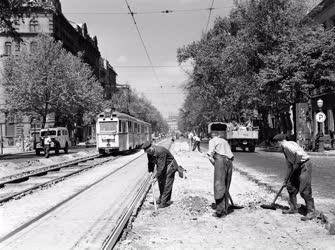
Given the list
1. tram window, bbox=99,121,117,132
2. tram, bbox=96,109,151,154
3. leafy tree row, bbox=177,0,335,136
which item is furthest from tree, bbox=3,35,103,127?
tram window, bbox=99,121,117,132

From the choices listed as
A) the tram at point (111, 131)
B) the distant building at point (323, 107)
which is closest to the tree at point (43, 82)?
the tram at point (111, 131)

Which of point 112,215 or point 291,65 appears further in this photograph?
point 291,65

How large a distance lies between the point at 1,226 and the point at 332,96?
→ 37.6 meters

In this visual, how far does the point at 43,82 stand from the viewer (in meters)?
51.8

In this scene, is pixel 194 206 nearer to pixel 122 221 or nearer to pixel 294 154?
pixel 122 221

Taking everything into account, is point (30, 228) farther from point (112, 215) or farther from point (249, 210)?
point (249, 210)

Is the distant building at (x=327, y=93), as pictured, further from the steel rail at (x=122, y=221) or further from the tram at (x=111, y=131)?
the steel rail at (x=122, y=221)

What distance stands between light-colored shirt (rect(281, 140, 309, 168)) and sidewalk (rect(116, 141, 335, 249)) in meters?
1.00

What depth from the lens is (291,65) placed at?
108ft

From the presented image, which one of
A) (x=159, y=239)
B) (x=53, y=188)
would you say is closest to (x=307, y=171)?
(x=159, y=239)

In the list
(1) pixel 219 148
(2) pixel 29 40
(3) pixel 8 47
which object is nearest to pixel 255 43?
(1) pixel 219 148

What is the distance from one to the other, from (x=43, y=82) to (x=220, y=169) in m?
45.3

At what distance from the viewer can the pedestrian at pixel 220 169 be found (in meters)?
9.00

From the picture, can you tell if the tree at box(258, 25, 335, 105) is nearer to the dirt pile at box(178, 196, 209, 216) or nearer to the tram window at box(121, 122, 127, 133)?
the tram window at box(121, 122, 127, 133)
